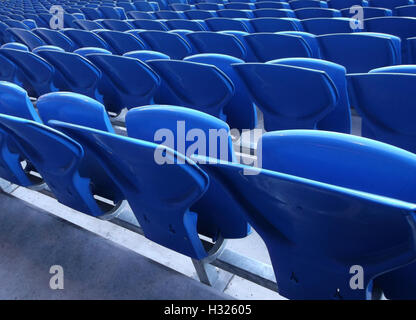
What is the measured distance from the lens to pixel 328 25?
2.84 meters

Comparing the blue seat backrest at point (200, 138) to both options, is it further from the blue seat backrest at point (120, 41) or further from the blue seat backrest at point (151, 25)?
the blue seat backrest at point (151, 25)

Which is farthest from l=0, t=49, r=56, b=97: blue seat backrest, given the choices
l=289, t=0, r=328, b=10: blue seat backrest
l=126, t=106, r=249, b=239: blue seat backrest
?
l=289, t=0, r=328, b=10: blue seat backrest

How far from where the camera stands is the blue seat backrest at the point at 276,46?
2254 millimetres

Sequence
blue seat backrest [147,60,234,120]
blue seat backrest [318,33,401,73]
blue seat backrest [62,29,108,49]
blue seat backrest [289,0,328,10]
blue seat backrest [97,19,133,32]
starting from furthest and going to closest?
blue seat backrest [97,19,133,32] < blue seat backrest [289,0,328,10] < blue seat backrest [62,29,108,49] < blue seat backrest [318,33,401,73] < blue seat backrest [147,60,234,120]

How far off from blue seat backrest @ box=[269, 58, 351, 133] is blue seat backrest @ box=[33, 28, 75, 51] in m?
2.61

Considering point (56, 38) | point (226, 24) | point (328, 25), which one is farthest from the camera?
point (56, 38)

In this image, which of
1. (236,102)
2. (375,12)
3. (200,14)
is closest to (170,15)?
(200,14)

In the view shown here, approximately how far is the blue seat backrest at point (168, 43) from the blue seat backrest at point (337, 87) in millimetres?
1264

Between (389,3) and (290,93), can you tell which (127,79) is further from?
(389,3)

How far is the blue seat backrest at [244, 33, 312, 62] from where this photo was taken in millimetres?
2254

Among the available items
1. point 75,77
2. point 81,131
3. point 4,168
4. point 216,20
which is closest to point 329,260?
point 81,131

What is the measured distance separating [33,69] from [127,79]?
0.97 m

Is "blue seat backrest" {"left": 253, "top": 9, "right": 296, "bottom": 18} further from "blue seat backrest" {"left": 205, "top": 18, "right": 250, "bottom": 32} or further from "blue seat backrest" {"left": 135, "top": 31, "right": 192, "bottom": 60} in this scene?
"blue seat backrest" {"left": 135, "top": 31, "right": 192, "bottom": 60}

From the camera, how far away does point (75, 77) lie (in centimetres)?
253
